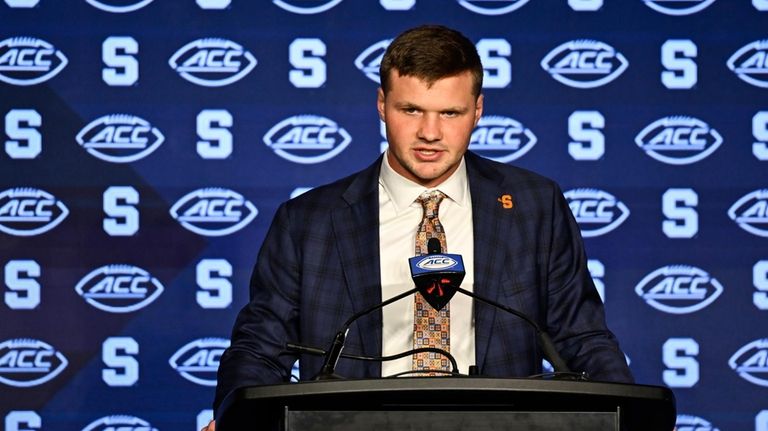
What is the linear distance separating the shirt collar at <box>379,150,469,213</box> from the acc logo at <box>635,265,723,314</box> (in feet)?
6.17

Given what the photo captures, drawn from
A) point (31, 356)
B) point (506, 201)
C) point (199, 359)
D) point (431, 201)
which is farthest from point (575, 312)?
point (31, 356)

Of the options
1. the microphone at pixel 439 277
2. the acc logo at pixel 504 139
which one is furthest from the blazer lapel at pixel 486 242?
the acc logo at pixel 504 139

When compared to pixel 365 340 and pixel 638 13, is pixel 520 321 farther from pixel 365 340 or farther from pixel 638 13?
pixel 638 13

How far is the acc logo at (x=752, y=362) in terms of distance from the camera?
4.54m

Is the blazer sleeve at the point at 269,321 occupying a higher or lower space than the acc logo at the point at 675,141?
lower

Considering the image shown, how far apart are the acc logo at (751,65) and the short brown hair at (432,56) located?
7.53ft

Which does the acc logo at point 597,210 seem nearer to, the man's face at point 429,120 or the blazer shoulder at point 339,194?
the blazer shoulder at point 339,194

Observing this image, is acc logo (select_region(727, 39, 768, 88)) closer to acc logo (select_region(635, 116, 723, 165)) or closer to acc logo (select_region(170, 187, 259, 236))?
acc logo (select_region(635, 116, 723, 165))

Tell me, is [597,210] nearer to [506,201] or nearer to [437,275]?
[506,201]

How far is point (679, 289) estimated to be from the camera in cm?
454

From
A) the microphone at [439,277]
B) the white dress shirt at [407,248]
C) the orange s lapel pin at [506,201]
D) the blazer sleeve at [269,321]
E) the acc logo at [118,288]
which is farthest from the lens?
the acc logo at [118,288]

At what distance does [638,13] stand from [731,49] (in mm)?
412

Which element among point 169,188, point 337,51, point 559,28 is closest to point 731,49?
point 559,28

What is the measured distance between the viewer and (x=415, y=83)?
2.59 metres
